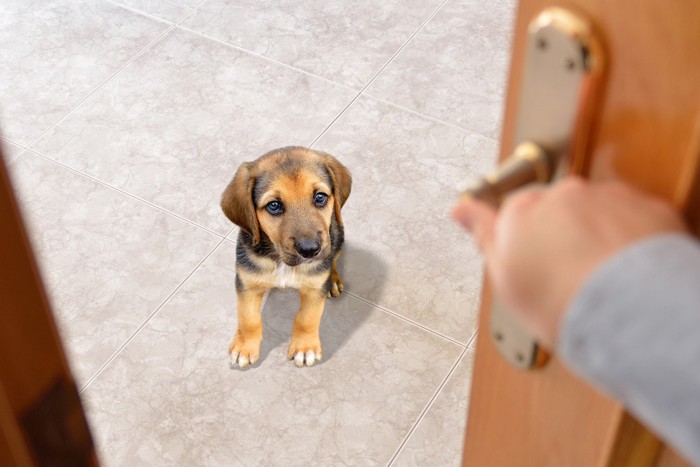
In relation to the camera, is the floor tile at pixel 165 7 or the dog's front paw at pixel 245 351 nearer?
the dog's front paw at pixel 245 351

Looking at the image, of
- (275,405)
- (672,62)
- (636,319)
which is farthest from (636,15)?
(275,405)

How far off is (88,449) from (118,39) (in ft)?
7.34

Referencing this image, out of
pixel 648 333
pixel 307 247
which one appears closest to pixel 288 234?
pixel 307 247

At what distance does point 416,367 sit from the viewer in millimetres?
1848

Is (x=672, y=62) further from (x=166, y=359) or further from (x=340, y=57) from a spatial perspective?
(x=340, y=57)

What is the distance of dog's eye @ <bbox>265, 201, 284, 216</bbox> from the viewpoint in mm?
1709

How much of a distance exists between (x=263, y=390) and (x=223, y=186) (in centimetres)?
59

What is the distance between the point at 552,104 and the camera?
487 mm

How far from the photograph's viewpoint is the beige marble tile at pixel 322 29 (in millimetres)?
2516

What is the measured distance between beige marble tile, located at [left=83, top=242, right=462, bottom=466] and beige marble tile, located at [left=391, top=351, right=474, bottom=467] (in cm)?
2

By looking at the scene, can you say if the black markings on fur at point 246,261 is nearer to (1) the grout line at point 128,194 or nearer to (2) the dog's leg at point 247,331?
(2) the dog's leg at point 247,331

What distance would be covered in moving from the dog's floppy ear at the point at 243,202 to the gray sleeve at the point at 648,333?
132 centimetres

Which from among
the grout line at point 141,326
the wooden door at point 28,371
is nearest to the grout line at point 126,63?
the grout line at point 141,326

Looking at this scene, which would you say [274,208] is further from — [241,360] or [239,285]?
[241,360]
